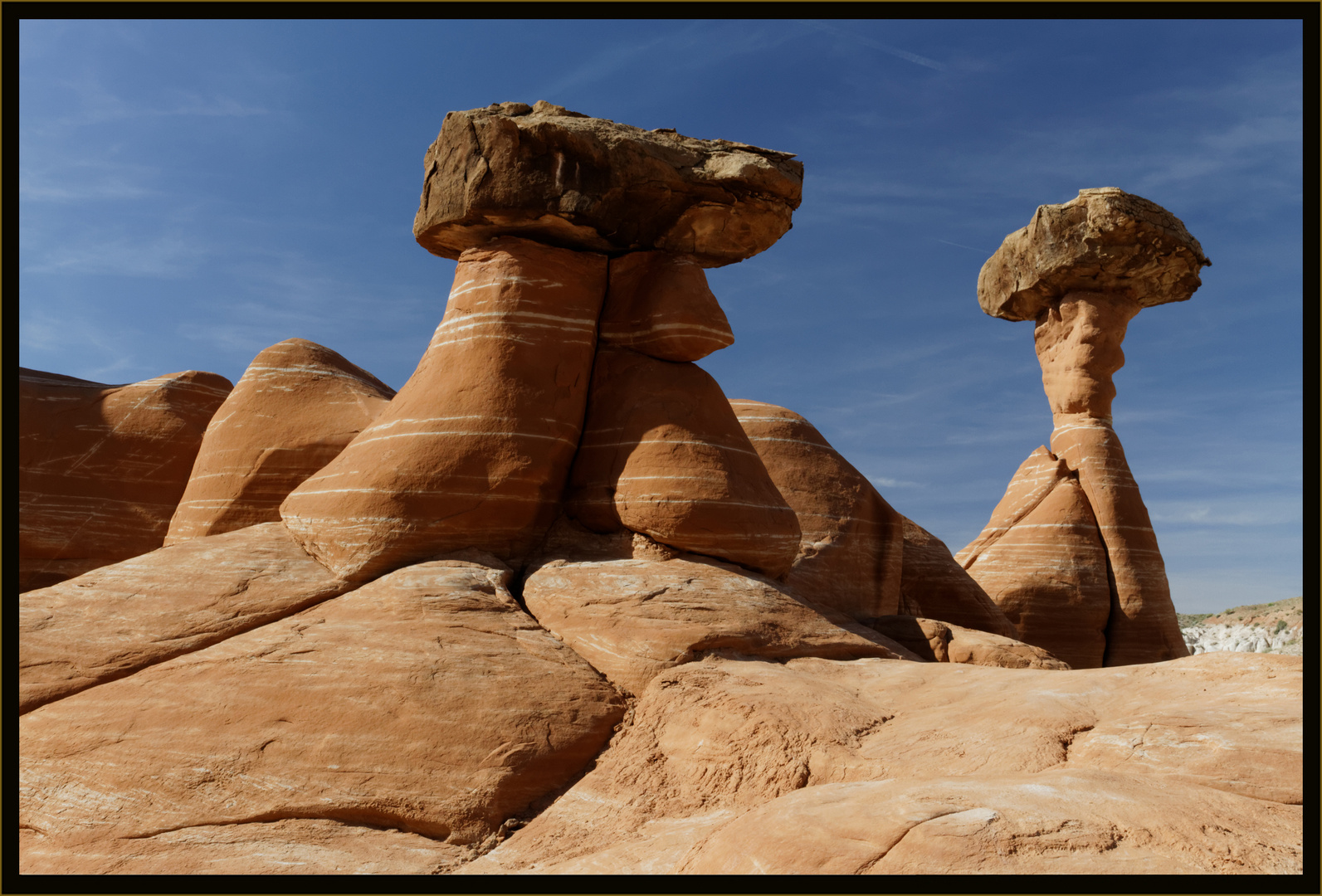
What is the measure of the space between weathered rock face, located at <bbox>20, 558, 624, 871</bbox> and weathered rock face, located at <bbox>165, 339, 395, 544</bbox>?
509 centimetres

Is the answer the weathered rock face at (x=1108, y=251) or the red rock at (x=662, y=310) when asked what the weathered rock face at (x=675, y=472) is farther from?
the weathered rock face at (x=1108, y=251)

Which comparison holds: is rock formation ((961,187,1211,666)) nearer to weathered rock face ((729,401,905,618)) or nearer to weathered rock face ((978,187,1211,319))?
weathered rock face ((978,187,1211,319))

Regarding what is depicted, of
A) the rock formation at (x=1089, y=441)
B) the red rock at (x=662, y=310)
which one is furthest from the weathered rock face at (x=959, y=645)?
the rock formation at (x=1089, y=441)

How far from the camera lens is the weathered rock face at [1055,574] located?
17734 millimetres

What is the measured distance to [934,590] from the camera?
623 inches

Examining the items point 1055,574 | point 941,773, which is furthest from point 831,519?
point 941,773

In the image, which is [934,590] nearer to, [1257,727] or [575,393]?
[575,393]

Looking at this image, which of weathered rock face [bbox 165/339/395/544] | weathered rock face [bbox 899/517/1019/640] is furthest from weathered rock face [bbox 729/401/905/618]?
weathered rock face [bbox 165/339/395/544]

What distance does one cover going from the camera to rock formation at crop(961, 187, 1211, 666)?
17.9m

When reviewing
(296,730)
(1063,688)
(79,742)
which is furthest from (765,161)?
(79,742)

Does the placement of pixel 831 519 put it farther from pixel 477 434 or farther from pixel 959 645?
pixel 477 434

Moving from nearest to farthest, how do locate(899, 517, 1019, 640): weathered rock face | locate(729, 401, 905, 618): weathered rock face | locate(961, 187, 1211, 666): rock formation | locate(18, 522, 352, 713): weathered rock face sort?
locate(18, 522, 352, 713): weathered rock face → locate(729, 401, 905, 618): weathered rock face → locate(899, 517, 1019, 640): weathered rock face → locate(961, 187, 1211, 666): rock formation

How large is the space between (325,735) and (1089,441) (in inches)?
642

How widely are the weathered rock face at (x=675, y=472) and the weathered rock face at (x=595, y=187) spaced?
1.67 metres
